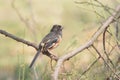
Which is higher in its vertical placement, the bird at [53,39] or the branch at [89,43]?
the branch at [89,43]

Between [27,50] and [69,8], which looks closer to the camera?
[27,50]

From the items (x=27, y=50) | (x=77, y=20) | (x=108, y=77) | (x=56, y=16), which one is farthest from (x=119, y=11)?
(x=56, y=16)

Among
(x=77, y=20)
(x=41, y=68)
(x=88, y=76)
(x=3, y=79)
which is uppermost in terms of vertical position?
(x=88, y=76)

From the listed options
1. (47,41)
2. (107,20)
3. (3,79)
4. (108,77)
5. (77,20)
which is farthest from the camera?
(77,20)

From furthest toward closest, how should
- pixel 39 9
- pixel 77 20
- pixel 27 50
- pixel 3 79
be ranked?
pixel 39 9
pixel 77 20
pixel 27 50
pixel 3 79

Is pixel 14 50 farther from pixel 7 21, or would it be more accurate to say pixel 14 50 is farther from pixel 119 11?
pixel 119 11

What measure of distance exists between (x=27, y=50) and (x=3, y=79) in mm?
1360

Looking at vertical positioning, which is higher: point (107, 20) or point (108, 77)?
point (107, 20)

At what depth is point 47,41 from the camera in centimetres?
523

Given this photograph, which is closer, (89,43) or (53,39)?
(89,43)

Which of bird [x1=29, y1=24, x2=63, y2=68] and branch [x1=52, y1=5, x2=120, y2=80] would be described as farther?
bird [x1=29, y1=24, x2=63, y2=68]

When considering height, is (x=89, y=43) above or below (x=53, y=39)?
above

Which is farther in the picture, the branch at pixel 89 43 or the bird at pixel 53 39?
the bird at pixel 53 39

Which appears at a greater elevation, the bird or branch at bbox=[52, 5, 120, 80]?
Answer: branch at bbox=[52, 5, 120, 80]
